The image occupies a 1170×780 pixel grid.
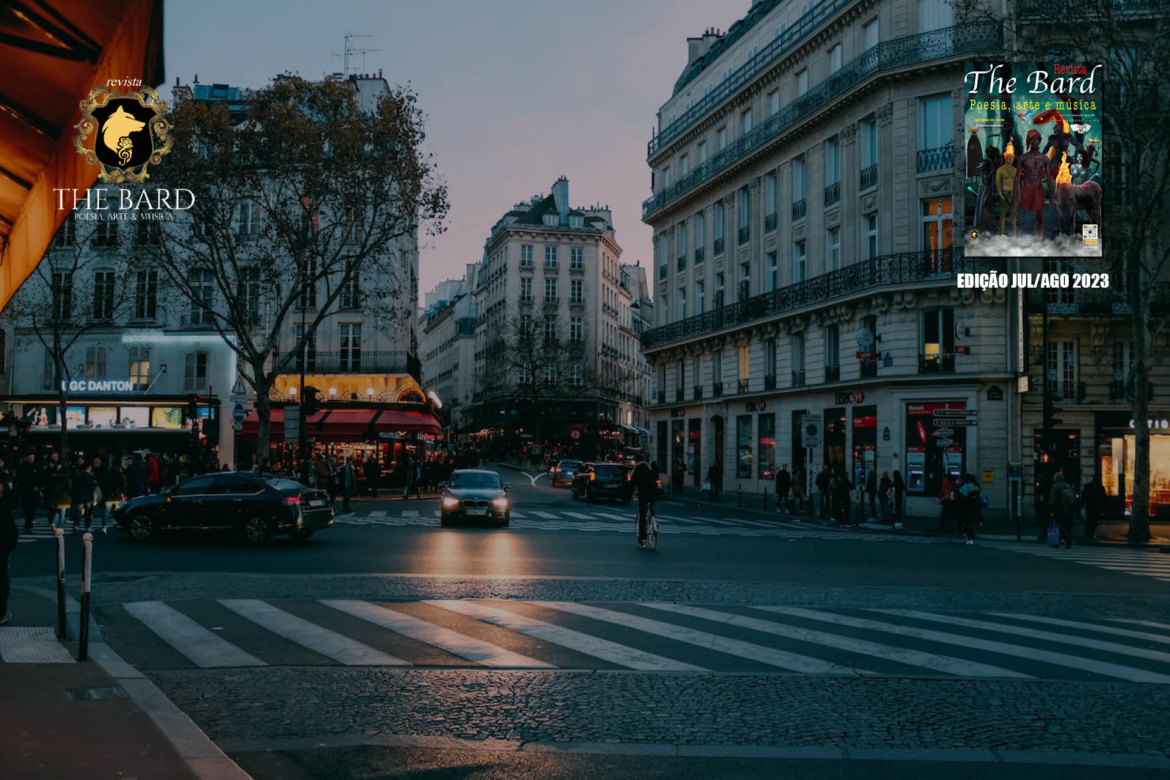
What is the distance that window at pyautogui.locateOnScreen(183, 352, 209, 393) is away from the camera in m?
45.6

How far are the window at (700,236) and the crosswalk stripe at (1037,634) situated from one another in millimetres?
41886

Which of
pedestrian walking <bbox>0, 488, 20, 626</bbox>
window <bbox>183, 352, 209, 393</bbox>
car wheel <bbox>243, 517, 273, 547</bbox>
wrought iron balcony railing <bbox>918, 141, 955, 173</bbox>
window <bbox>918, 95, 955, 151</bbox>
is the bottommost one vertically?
car wheel <bbox>243, 517, 273, 547</bbox>

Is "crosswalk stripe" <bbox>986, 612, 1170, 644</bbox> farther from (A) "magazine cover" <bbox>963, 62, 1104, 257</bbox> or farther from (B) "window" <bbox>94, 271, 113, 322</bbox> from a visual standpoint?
(B) "window" <bbox>94, 271, 113, 322</bbox>

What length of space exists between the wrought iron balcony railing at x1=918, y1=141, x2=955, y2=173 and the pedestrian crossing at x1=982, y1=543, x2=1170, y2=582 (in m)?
15.5

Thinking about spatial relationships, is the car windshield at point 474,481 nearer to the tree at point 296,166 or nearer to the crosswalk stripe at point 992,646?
the tree at point 296,166

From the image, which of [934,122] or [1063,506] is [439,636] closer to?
[1063,506]

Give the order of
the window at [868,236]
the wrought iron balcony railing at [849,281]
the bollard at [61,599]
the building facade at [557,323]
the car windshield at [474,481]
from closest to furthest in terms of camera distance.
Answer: the bollard at [61,599] < the car windshield at [474,481] < the wrought iron balcony railing at [849,281] < the window at [868,236] < the building facade at [557,323]

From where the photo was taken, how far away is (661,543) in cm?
2217

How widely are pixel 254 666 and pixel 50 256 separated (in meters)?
36.1

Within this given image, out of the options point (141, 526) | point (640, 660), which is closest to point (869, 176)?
point (141, 526)

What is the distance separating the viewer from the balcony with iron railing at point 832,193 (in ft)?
133

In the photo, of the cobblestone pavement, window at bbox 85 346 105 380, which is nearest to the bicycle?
the cobblestone pavement

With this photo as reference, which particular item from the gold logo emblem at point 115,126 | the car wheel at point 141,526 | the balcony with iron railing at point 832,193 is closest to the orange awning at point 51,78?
the gold logo emblem at point 115,126

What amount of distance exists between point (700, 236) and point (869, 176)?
16.3 meters
